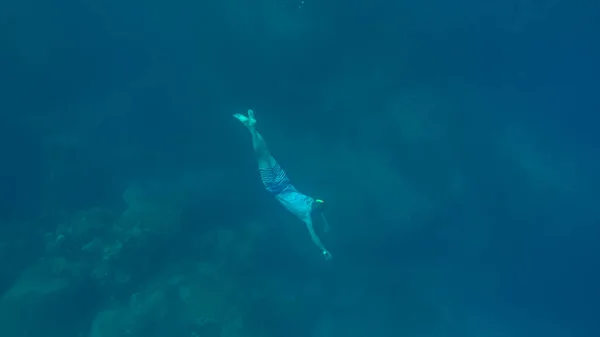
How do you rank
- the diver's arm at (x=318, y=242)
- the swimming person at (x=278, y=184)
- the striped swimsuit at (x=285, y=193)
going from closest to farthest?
the diver's arm at (x=318, y=242)
the swimming person at (x=278, y=184)
the striped swimsuit at (x=285, y=193)

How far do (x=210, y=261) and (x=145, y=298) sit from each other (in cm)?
234

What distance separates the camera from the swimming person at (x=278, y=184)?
545 inches

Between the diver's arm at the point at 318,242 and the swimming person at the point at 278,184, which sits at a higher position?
the swimming person at the point at 278,184

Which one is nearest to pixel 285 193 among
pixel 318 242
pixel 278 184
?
pixel 278 184

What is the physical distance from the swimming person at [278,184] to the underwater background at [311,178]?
1.36 metres

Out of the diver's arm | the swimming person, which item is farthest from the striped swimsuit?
the diver's arm

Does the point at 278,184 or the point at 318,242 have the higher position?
the point at 278,184

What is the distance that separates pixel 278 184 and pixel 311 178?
1908mm

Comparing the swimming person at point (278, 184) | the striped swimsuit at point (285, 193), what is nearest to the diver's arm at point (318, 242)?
the swimming person at point (278, 184)

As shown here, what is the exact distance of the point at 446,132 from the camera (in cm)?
1684

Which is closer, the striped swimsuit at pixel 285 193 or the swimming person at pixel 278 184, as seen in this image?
the swimming person at pixel 278 184

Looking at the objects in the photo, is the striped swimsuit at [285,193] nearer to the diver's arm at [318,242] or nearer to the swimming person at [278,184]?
the swimming person at [278,184]

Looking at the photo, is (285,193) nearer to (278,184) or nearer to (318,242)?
(278,184)

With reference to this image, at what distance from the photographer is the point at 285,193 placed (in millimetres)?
14430
